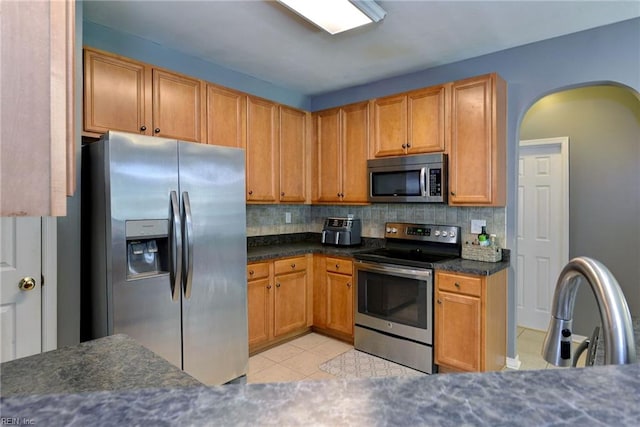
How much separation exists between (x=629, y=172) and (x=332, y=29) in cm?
288

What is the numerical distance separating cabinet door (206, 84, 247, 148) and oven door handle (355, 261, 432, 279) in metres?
1.56

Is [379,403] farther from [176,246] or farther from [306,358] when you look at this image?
[306,358]

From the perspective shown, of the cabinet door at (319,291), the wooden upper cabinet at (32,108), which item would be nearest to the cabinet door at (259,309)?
the cabinet door at (319,291)

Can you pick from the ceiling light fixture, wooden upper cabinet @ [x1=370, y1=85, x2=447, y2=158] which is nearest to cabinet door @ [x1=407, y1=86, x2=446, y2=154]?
wooden upper cabinet @ [x1=370, y1=85, x2=447, y2=158]

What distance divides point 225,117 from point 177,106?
0.44 meters

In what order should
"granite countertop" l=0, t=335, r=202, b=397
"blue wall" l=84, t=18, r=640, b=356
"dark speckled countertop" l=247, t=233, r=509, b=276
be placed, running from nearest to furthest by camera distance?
"granite countertop" l=0, t=335, r=202, b=397 < "blue wall" l=84, t=18, r=640, b=356 < "dark speckled countertop" l=247, t=233, r=509, b=276

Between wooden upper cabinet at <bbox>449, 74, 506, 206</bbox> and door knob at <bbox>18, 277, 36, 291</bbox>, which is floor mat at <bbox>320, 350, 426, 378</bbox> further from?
door knob at <bbox>18, 277, 36, 291</bbox>

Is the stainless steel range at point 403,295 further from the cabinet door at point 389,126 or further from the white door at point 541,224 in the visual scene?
the white door at point 541,224

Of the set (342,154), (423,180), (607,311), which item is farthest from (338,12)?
(607,311)

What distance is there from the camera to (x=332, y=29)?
8.27 ft

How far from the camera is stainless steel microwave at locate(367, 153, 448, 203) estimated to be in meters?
3.06

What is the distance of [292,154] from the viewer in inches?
151

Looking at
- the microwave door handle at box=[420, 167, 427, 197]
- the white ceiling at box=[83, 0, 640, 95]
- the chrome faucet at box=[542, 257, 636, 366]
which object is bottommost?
the chrome faucet at box=[542, 257, 636, 366]

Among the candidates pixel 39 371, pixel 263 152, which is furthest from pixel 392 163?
pixel 39 371
